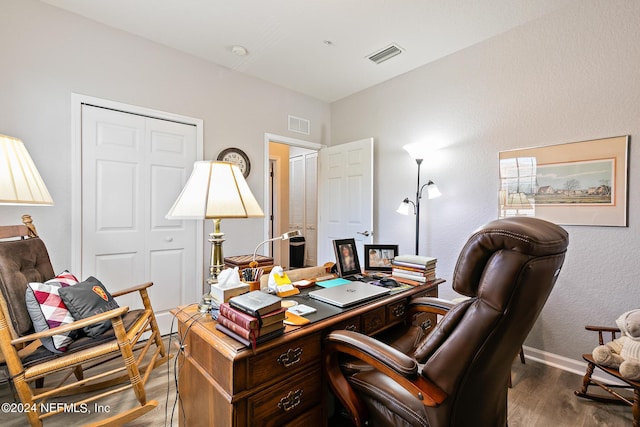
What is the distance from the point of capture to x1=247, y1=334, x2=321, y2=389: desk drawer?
3.44 ft

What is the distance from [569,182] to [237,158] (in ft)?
10.3

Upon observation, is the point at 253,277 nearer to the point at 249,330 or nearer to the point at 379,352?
the point at 249,330

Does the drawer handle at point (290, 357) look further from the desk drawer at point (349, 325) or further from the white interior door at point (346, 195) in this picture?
the white interior door at point (346, 195)

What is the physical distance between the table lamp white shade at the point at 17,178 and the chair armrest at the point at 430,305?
7.40 ft

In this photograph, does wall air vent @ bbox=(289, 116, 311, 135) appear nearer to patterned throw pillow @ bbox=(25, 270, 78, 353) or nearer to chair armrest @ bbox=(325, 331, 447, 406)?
patterned throw pillow @ bbox=(25, 270, 78, 353)

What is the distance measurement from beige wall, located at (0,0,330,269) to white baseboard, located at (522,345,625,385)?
299 centimetres

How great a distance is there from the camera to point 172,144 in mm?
2879

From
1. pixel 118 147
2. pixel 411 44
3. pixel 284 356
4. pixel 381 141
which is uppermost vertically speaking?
pixel 411 44

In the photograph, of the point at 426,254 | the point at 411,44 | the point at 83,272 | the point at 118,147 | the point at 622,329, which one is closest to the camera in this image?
the point at 622,329

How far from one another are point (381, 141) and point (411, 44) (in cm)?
110

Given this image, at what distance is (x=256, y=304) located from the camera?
1.07 metres

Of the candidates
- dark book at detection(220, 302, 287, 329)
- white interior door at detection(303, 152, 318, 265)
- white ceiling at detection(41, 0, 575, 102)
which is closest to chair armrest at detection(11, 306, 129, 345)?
dark book at detection(220, 302, 287, 329)

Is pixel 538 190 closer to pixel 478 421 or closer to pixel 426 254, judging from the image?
pixel 426 254

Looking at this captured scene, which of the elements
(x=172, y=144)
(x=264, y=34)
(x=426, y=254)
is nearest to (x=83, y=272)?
(x=172, y=144)
